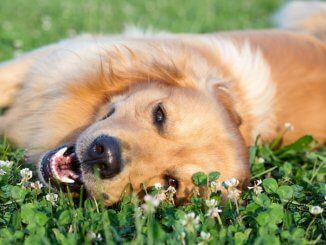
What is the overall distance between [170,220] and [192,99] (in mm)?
1150

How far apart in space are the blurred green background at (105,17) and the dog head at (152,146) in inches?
93.9

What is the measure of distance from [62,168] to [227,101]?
4.17 ft

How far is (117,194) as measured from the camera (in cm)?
301

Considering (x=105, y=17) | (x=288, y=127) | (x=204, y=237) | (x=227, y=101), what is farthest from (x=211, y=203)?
(x=105, y=17)

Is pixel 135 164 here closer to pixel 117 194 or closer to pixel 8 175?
pixel 117 194

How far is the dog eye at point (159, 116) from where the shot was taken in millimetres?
3363

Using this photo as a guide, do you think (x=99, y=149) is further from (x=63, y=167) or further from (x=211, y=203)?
(x=211, y=203)

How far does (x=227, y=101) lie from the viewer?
399cm

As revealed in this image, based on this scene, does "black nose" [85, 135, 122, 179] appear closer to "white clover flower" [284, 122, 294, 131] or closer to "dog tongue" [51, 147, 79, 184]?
"dog tongue" [51, 147, 79, 184]

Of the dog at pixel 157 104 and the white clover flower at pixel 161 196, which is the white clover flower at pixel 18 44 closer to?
the dog at pixel 157 104

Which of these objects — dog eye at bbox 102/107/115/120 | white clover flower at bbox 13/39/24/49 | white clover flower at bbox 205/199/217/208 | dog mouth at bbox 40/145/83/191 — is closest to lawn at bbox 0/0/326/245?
white clover flower at bbox 205/199/217/208

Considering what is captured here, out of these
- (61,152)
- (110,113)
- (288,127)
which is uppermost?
(110,113)

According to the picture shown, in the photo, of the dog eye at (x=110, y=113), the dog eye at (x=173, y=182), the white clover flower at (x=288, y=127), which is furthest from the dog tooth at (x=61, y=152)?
the white clover flower at (x=288, y=127)

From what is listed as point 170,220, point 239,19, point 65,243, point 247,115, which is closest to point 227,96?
point 247,115
